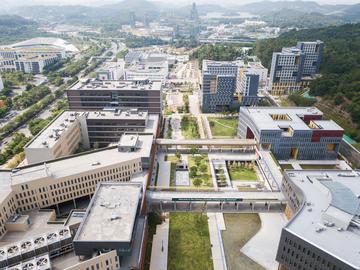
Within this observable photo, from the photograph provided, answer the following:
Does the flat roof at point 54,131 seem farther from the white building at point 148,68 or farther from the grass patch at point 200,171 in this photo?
the white building at point 148,68

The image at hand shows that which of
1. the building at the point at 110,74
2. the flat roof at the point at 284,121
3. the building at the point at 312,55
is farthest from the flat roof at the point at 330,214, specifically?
the building at the point at 110,74

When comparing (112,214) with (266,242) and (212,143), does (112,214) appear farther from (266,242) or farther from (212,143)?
(212,143)

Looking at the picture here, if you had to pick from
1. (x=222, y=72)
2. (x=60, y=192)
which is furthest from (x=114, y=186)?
(x=222, y=72)

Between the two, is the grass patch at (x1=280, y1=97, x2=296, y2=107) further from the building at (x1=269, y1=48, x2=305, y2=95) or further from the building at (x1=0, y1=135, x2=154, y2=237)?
the building at (x1=0, y1=135, x2=154, y2=237)

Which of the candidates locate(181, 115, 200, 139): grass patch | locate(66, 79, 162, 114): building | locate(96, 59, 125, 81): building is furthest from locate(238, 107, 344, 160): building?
locate(96, 59, 125, 81): building

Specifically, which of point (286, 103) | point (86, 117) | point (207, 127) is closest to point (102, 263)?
point (86, 117)

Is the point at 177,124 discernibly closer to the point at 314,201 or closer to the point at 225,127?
the point at 225,127

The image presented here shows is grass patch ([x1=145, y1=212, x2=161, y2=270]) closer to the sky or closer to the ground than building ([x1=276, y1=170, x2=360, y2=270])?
closer to the ground
